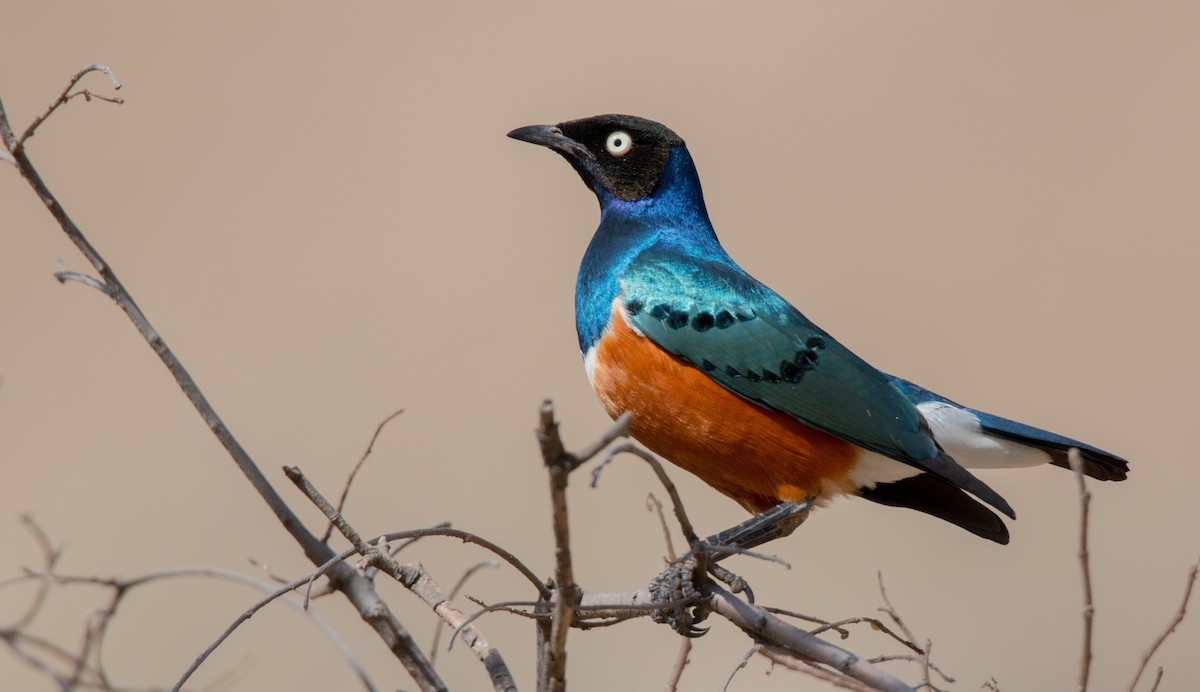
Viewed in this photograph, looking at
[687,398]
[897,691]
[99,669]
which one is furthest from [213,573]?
[687,398]

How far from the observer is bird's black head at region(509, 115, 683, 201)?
439 cm

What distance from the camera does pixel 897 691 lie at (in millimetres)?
2111

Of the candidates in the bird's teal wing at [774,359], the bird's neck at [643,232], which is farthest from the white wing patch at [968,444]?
the bird's neck at [643,232]

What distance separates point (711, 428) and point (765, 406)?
0.66 ft

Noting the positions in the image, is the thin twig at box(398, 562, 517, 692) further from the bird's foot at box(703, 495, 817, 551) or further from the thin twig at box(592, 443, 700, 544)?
the bird's foot at box(703, 495, 817, 551)

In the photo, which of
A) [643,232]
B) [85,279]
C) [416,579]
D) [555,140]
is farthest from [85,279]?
[555,140]

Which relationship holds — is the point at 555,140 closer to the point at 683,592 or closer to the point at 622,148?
the point at 622,148

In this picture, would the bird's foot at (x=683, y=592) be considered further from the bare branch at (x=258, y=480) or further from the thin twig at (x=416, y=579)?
the bare branch at (x=258, y=480)

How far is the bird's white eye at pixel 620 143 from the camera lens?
4.40 meters

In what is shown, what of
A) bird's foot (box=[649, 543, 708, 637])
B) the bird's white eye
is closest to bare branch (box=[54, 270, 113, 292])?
bird's foot (box=[649, 543, 708, 637])

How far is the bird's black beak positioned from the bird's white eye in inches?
4.1

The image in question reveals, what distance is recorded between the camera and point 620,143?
4402 millimetres

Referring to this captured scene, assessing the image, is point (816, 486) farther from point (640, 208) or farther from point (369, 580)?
point (369, 580)

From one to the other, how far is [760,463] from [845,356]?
54cm
